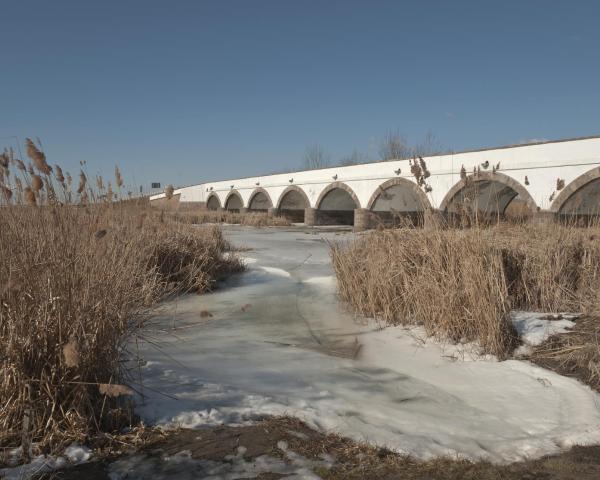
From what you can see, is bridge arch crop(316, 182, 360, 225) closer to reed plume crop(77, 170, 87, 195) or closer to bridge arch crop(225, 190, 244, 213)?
bridge arch crop(225, 190, 244, 213)

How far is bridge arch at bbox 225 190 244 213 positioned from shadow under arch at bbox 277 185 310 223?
5.94m

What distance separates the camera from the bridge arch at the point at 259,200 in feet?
121

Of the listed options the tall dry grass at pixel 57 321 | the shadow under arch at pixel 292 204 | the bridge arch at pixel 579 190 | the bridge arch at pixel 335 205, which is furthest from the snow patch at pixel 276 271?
the shadow under arch at pixel 292 204

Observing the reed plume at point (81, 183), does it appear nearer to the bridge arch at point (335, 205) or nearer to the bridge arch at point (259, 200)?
the bridge arch at point (335, 205)

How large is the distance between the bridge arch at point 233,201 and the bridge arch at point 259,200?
4.41 feet

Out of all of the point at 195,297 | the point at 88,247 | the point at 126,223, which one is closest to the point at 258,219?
the point at 195,297

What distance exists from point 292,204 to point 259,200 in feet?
16.2

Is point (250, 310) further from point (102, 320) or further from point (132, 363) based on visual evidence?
point (102, 320)

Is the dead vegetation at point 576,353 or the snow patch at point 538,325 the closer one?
the dead vegetation at point 576,353

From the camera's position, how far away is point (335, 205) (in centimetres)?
3073

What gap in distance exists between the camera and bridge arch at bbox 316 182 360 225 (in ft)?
94.1

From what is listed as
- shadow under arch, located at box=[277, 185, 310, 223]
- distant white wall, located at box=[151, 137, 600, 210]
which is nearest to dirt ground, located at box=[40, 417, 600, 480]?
distant white wall, located at box=[151, 137, 600, 210]

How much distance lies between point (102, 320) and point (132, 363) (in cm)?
65

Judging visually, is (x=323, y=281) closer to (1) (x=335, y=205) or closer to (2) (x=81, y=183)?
(2) (x=81, y=183)
